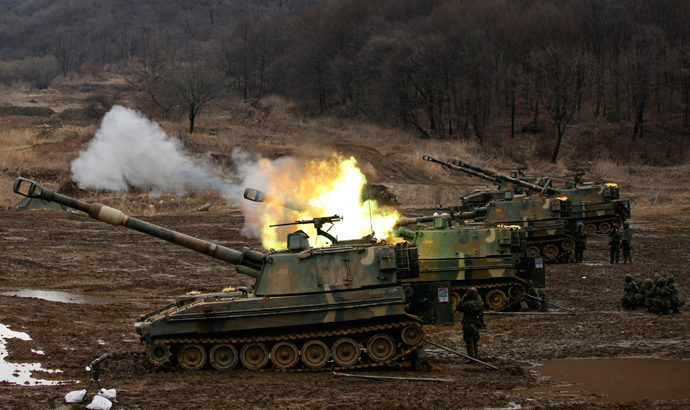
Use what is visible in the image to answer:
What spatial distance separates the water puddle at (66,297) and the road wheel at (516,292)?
953 cm

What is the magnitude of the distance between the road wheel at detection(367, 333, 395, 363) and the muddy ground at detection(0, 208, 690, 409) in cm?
26

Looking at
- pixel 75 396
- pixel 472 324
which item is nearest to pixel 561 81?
pixel 472 324

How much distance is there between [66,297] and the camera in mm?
16828

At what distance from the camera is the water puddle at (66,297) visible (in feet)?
53.7

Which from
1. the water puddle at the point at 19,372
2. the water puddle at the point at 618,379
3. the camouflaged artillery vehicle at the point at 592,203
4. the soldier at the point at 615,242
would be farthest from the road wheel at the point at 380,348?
the camouflaged artillery vehicle at the point at 592,203

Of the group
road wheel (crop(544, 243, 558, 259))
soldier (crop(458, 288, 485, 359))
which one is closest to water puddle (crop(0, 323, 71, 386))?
soldier (crop(458, 288, 485, 359))

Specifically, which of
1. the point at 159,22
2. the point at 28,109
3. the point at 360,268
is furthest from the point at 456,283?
the point at 159,22

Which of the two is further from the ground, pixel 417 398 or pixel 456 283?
pixel 456 283

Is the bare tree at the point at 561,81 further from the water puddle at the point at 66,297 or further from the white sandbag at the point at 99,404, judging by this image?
the white sandbag at the point at 99,404

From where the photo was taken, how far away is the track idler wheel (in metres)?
10.5

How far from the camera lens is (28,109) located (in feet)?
208

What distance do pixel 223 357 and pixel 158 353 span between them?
3.37ft

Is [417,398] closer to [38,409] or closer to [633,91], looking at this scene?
[38,409]

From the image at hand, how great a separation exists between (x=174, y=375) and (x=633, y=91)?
52303mm
